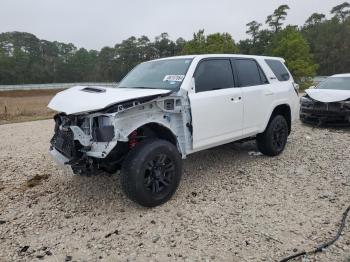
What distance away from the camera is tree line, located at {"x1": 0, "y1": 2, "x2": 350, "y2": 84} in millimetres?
Answer: 54344

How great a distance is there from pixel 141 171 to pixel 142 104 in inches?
30.7

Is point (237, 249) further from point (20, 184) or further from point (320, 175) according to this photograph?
point (20, 184)

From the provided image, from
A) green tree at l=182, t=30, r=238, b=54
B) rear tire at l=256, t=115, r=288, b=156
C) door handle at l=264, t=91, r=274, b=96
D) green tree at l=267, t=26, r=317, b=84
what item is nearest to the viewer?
door handle at l=264, t=91, r=274, b=96

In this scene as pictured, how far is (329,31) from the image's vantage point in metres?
66.5

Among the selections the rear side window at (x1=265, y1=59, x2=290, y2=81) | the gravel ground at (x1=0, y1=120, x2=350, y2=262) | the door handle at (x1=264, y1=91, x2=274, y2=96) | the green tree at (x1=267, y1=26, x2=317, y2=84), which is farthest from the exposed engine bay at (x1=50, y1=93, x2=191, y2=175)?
the green tree at (x1=267, y1=26, x2=317, y2=84)

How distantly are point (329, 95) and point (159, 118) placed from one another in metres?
6.32

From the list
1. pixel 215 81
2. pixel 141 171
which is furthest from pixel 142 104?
pixel 215 81

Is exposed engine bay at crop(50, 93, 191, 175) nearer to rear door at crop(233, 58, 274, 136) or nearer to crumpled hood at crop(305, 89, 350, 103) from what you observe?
rear door at crop(233, 58, 274, 136)

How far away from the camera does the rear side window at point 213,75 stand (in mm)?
4895

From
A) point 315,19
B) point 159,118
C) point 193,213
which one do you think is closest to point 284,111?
point 159,118

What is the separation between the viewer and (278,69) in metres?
6.55

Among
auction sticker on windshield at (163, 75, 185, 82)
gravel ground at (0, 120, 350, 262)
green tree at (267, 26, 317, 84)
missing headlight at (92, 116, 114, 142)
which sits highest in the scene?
green tree at (267, 26, 317, 84)

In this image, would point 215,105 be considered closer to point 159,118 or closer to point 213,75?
point 213,75

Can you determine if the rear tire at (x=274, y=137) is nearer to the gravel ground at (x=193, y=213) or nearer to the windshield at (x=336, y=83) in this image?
the gravel ground at (x=193, y=213)
